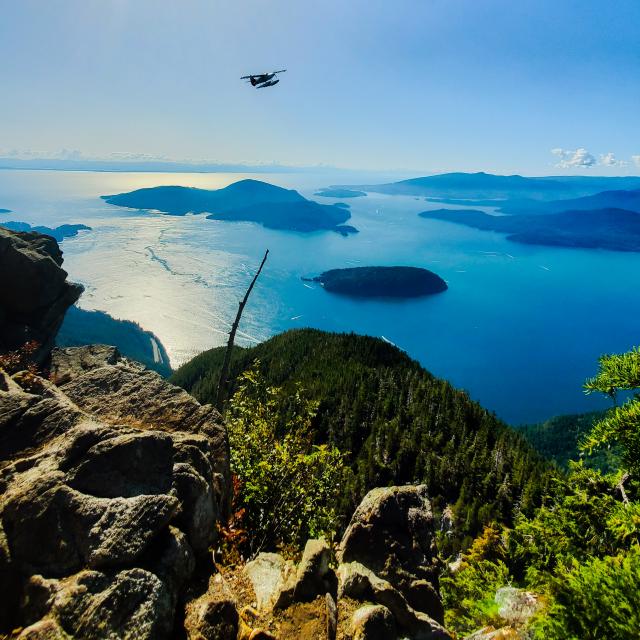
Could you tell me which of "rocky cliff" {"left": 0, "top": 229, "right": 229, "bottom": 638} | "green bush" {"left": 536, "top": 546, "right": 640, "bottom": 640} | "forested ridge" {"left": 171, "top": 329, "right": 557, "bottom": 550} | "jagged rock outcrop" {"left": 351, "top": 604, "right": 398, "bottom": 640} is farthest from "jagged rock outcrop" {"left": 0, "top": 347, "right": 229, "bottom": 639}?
"forested ridge" {"left": 171, "top": 329, "right": 557, "bottom": 550}

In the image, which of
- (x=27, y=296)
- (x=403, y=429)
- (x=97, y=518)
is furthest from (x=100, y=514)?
(x=403, y=429)

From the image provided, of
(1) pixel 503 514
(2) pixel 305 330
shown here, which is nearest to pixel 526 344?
(2) pixel 305 330

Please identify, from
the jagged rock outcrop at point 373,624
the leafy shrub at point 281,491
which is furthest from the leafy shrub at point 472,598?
the leafy shrub at point 281,491

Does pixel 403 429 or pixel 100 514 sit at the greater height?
pixel 100 514

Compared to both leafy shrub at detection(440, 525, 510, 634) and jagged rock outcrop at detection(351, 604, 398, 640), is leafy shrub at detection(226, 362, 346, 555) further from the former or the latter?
leafy shrub at detection(440, 525, 510, 634)

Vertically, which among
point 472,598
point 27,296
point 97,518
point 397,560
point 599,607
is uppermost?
point 599,607

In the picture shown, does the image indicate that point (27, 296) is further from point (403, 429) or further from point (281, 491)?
point (403, 429)
